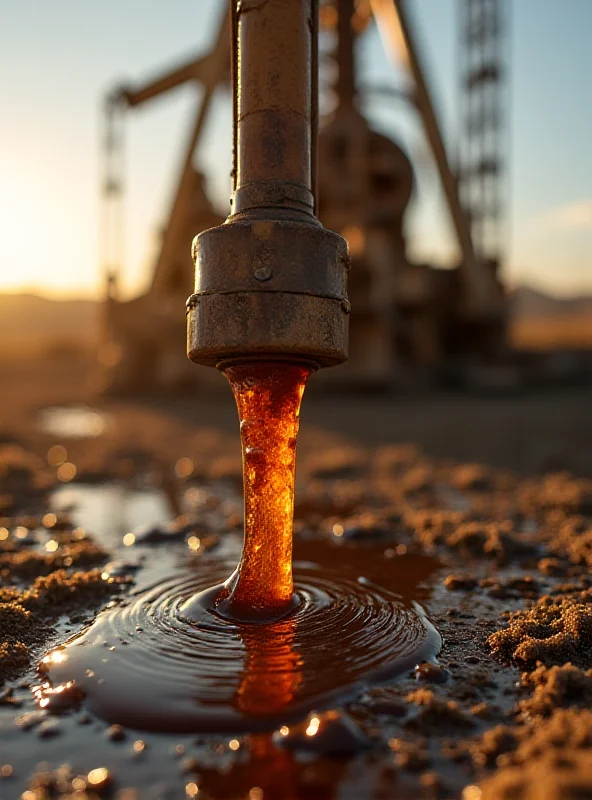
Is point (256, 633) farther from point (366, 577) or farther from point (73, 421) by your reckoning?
point (73, 421)

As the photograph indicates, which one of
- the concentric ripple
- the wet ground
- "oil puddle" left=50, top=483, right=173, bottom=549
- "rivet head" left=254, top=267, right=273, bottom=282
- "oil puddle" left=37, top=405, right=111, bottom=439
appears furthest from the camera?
"oil puddle" left=37, top=405, right=111, bottom=439

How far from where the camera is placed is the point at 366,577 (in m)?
3.12

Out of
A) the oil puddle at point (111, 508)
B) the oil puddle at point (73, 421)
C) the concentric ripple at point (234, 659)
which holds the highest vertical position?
the oil puddle at point (73, 421)

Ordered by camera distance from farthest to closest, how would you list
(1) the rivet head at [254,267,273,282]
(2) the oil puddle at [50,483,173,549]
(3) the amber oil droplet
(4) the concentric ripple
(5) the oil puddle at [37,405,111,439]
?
(5) the oil puddle at [37,405,111,439]
(2) the oil puddle at [50,483,173,549]
(3) the amber oil droplet
(1) the rivet head at [254,267,273,282]
(4) the concentric ripple

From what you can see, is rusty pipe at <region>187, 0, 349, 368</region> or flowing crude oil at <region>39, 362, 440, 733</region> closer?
flowing crude oil at <region>39, 362, 440, 733</region>

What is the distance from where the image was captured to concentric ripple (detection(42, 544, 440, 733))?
74.0 inches

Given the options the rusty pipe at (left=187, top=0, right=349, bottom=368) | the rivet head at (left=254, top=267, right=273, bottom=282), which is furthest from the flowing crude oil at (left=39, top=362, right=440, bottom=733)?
the rivet head at (left=254, top=267, right=273, bottom=282)

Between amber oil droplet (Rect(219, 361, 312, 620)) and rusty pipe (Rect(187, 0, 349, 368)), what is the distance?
0.12m

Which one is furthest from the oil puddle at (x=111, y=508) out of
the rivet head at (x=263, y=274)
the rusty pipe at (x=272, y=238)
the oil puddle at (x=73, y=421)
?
the oil puddle at (x=73, y=421)

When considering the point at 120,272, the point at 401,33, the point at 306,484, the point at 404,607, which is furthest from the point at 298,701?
the point at 120,272

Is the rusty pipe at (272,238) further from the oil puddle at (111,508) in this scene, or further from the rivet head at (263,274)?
the oil puddle at (111,508)

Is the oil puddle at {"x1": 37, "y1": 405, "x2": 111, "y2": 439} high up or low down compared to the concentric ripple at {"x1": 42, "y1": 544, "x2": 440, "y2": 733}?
up

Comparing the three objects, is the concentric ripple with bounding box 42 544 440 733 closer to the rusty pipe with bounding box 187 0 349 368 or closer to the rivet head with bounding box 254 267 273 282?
the rusty pipe with bounding box 187 0 349 368

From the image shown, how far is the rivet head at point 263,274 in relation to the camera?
7.59 ft
